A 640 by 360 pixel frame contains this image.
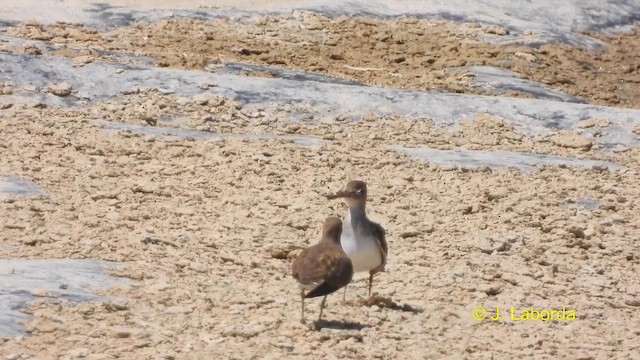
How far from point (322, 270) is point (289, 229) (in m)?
2.39

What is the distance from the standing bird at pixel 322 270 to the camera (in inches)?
283

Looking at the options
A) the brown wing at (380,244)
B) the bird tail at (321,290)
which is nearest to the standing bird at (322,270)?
the bird tail at (321,290)

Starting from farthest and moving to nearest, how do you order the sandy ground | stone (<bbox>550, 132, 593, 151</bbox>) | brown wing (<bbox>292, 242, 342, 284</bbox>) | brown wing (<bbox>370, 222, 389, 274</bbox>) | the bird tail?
stone (<bbox>550, 132, 593, 151</bbox>), brown wing (<bbox>370, 222, 389, 274</bbox>), the sandy ground, brown wing (<bbox>292, 242, 342, 284</bbox>), the bird tail

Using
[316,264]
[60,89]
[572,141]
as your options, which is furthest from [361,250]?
[60,89]

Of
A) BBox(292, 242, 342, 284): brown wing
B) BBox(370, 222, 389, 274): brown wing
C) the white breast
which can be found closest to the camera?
BBox(292, 242, 342, 284): brown wing

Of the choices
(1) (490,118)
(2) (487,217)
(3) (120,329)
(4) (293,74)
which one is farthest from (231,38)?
(3) (120,329)

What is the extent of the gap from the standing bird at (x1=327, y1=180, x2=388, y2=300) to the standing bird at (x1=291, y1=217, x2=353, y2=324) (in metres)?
0.35

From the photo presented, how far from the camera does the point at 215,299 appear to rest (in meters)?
7.82

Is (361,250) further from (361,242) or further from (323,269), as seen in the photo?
(323,269)

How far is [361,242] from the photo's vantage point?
26.3 feet

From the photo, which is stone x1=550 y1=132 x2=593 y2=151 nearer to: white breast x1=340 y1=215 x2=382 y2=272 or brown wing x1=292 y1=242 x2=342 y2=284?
white breast x1=340 y1=215 x2=382 y2=272

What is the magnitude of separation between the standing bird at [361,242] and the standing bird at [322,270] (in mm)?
352

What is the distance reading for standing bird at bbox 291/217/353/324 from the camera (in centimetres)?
718

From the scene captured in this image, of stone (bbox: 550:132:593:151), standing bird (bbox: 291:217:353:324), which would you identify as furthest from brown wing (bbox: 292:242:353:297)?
stone (bbox: 550:132:593:151)
